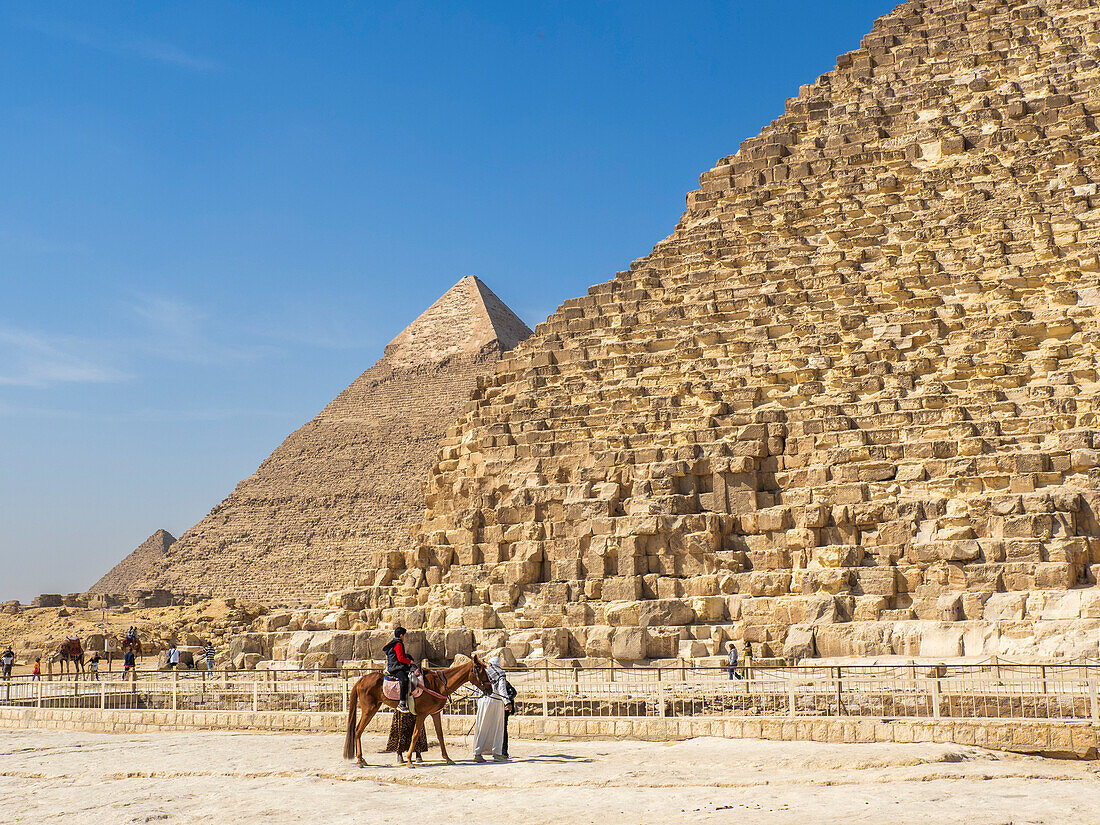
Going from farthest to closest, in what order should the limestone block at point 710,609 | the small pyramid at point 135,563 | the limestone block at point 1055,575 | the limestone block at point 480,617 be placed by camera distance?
the small pyramid at point 135,563 → the limestone block at point 480,617 → the limestone block at point 710,609 → the limestone block at point 1055,575

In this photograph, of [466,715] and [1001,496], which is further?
[1001,496]

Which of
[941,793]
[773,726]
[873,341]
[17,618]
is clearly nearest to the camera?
[941,793]

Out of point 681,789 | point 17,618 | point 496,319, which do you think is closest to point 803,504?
point 681,789

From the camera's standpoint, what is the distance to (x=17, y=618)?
4116 cm

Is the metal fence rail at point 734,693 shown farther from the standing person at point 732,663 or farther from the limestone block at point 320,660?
the limestone block at point 320,660

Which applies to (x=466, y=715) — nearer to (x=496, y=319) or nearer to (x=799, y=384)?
(x=799, y=384)

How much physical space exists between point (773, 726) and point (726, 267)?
968 centimetres

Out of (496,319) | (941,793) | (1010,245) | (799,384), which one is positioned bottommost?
(941,793)

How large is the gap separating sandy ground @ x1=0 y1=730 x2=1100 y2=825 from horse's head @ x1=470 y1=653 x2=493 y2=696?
0.50 m

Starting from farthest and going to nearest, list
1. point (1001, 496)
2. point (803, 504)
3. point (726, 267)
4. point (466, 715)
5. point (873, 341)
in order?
point (726, 267), point (873, 341), point (803, 504), point (1001, 496), point (466, 715)

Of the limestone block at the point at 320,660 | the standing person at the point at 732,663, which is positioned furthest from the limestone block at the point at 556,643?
the limestone block at the point at 320,660

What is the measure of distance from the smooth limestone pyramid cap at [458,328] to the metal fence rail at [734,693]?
56571 mm

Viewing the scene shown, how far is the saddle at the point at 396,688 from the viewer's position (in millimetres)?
8609

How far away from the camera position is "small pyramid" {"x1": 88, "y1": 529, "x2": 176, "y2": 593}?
86562mm
